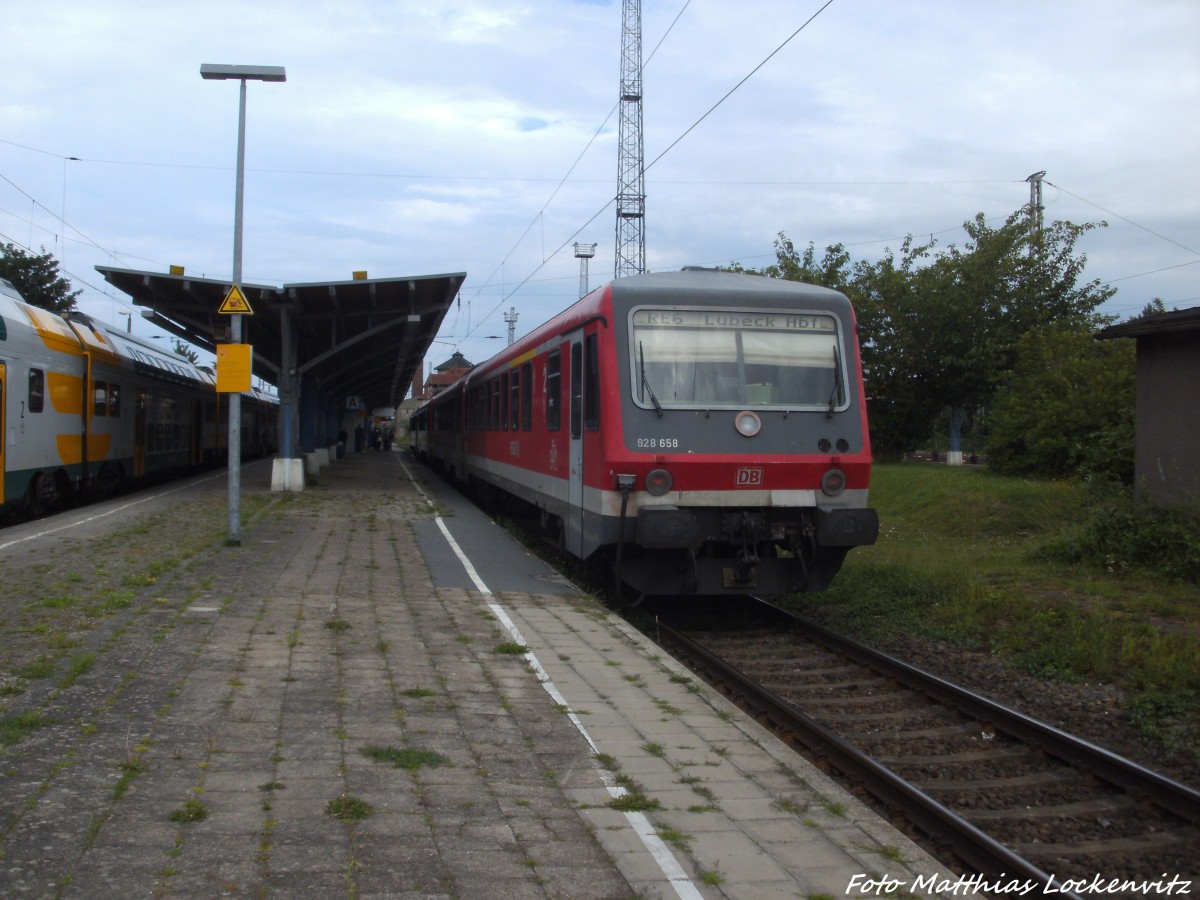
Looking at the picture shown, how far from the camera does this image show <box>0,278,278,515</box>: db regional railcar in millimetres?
14133

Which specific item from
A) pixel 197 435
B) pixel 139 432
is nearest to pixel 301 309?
pixel 139 432

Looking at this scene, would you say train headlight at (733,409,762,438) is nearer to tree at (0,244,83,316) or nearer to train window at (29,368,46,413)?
train window at (29,368,46,413)

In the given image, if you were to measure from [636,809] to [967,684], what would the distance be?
4208mm

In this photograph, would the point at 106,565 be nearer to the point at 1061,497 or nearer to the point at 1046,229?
the point at 1061,497

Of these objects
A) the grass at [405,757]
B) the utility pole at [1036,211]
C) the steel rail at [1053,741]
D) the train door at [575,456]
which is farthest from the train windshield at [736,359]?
the utility pole at [1036,211]

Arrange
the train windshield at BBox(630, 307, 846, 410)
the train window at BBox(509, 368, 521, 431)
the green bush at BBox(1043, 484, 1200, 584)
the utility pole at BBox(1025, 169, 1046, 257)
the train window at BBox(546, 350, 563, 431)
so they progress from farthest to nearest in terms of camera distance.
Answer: the utility pole at BBox(1025, 169, 1046, 257) < the train window at BBox(509, 368, 521, 431) < the train window at BBox(546, 350, 563, 431) < the green bush at BBox(1043, 484, 1200, 584) < the train windshield at BBox(630, 307, 846, 410)

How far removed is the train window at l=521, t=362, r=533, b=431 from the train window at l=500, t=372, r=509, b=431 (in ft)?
5.02

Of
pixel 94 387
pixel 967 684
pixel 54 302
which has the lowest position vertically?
pixel 967 684

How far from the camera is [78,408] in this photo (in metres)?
17.2

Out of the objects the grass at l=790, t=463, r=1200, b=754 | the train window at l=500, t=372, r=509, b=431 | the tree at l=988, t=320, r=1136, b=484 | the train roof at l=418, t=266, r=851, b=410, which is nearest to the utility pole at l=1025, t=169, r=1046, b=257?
the tree at l=988, t=320, r=1136, b=484

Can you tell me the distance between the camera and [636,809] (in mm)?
4379

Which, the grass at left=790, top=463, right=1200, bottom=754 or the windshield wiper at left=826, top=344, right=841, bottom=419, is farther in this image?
the windshield wiper at left=826, top=344, right=841, bottom=419

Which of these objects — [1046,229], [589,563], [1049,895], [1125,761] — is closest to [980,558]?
[589,563]

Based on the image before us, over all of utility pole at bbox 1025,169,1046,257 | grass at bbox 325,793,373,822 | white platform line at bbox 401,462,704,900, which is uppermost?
utility pole at bbox 1025,169,1046,257
